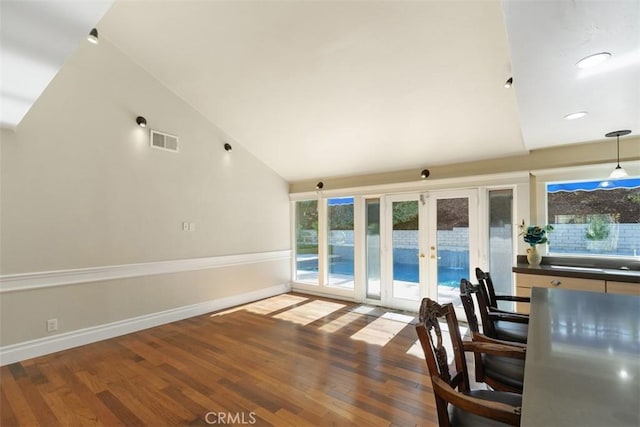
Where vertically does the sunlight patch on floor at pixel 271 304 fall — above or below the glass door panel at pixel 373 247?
below

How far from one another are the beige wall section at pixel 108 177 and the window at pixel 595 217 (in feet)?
15.5

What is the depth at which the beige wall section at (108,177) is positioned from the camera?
125 inches

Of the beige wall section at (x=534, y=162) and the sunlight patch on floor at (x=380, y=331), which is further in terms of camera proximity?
the sunlight patch on floor at (x=380, y=331)

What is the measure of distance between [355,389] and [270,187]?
416 centimetres

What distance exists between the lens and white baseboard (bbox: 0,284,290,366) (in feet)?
10.2

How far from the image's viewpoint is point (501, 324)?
215 cm

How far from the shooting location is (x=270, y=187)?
5.93 m

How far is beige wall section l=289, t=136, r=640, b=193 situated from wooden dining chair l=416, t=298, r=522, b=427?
10.6 feet

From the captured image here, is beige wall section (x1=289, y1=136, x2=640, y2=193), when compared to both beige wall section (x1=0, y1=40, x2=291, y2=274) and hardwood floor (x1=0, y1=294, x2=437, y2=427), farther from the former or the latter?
beige wall section (x1=0, y1=40, x2=291, y2=274)

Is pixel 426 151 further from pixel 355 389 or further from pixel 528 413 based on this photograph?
pixel 528 413

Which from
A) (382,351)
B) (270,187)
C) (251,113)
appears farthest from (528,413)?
(270,187)

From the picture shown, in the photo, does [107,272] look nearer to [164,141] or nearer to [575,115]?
[164,141]

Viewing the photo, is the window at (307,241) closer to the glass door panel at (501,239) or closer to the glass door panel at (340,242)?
the glass door panel at (340,242)

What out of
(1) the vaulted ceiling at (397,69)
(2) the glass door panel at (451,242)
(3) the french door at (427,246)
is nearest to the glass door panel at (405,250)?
(3) the french door at (427,246)
